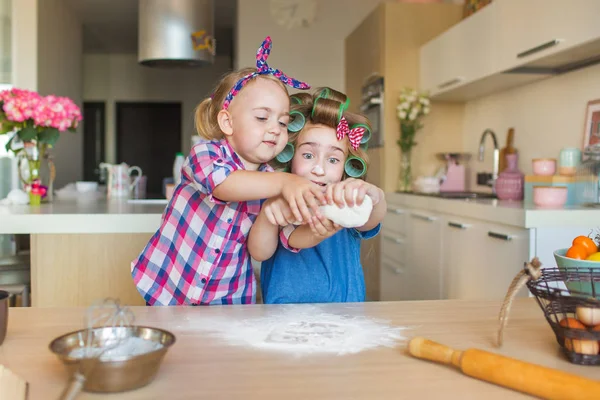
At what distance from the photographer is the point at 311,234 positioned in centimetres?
124

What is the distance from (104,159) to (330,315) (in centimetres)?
837

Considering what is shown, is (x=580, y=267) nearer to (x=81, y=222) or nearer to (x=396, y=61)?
(x=81, y=222)

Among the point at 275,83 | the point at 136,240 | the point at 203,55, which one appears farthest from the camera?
the point at 203,55

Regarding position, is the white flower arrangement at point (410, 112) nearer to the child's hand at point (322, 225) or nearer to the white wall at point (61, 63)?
the white wall at point (61, 63)

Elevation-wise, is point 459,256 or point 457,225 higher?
point 457,225

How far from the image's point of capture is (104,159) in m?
8.84

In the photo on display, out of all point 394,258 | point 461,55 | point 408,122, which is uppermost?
point 461,55

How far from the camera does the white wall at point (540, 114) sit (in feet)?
9.61

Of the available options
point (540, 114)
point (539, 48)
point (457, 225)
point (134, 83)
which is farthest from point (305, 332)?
point (134, 83)

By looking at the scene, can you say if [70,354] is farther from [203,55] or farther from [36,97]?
[203,55]

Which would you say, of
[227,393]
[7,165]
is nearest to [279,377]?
[227,393]

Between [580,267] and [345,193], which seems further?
[345,193]

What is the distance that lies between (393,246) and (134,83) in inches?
237

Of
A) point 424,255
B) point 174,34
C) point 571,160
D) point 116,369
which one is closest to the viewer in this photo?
point 116,369
